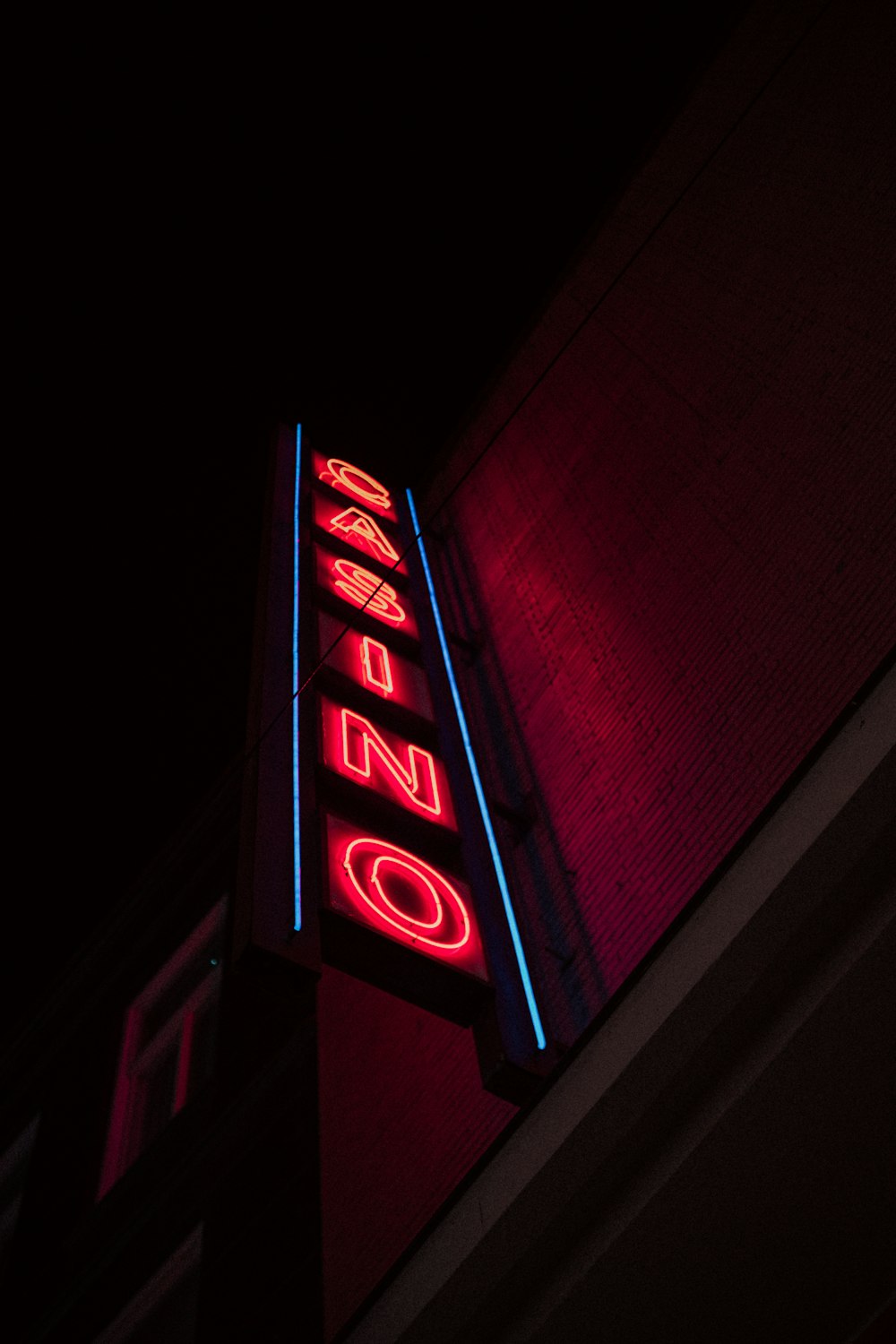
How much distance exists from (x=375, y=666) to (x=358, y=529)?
2.24 meters

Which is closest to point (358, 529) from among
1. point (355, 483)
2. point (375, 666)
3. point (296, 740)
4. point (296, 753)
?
point (355, 483)

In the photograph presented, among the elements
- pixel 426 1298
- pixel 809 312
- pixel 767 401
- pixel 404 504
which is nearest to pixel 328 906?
pixel 426 1298

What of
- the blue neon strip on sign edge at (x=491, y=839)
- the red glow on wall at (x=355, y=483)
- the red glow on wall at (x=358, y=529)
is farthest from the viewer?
the red glow on wall at (x=355, y=483)

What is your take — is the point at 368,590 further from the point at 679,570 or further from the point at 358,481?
the point at 679,570

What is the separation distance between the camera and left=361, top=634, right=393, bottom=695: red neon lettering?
6398 mm

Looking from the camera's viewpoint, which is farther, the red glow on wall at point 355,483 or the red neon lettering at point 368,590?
the red glow on wall at point 355,483

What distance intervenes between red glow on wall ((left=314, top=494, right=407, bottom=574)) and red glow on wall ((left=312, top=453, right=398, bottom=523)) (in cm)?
30

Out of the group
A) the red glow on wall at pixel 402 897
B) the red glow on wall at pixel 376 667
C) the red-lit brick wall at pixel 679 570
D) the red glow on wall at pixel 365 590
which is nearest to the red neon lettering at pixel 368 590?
the red glow on wall at pixel 365 590

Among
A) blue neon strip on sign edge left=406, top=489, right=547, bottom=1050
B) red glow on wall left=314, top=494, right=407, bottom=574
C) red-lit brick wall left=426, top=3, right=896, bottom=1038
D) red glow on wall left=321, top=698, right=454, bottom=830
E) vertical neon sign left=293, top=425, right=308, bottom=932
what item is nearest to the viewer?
vertical neon sign left=293, top=425, right=308, bottom=932

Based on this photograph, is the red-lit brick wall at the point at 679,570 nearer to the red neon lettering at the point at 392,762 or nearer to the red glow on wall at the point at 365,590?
the red glow on wall at the point at 365,590

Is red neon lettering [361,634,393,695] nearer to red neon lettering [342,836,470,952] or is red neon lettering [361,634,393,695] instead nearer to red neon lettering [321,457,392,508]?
red neon lettering [342,836,470,952]

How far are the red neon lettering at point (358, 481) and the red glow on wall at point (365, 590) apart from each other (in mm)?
1389

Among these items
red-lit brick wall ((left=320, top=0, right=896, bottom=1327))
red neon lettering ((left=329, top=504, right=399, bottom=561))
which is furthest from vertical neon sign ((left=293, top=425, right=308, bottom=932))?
red-lit brick wall ((left=320, top=0, right=896, bottom=1327))

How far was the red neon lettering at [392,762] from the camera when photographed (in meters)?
5.44
